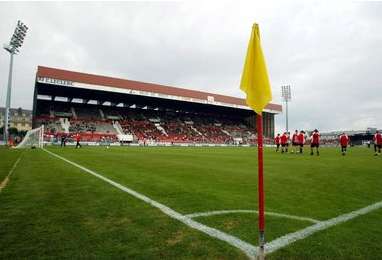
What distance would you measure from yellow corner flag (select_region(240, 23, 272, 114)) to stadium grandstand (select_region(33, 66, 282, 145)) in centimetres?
4386

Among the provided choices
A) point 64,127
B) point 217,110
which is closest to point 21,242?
point 64,127

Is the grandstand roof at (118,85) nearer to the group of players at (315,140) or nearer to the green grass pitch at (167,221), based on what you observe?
the group of players at (315,140)

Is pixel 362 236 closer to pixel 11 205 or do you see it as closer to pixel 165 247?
pixel 165 247

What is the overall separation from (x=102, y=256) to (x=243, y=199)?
317 centimetres

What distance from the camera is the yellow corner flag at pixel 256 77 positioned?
334cm

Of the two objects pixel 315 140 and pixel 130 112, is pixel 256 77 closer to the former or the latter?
pixel 315 140

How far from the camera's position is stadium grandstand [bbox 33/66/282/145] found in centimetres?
4731

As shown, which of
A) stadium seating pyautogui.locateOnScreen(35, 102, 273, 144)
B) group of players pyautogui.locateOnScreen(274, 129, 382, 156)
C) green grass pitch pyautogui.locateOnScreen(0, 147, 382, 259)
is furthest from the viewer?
stadium seating pyautogui.locateOnScreen(35, 102, 273, 144)

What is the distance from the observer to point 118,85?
161 feet

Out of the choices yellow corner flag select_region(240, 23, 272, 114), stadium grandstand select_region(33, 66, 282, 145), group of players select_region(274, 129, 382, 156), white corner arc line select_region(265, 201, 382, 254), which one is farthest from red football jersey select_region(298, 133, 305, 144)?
stadium grandstand select_region(33, 66, 282, 145)

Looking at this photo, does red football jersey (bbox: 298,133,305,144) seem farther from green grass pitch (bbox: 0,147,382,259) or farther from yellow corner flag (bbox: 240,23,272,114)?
yellow corner flag (bbox: 240,23,272,114)

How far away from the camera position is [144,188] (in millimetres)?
6668

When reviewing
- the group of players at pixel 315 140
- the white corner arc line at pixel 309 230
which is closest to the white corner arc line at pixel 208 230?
the white corner arc line at pixel 309 230

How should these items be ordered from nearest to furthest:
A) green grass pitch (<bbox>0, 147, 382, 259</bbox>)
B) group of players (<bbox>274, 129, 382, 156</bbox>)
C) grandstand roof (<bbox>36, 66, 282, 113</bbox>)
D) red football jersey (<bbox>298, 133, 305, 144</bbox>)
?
green grass pitch (<bbox>0, 147, 382, 259</bbox>)
group of players (<bbox>274, 129, 382, 156</bbox>)
red football jersey (<bbox>298, 133, 305, 144</bbox>)
grandstand roof (<bbox>36, 66, 282, 113</bbox>)
